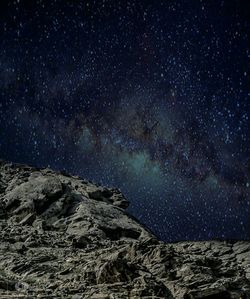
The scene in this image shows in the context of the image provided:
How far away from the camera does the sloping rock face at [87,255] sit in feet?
67.8

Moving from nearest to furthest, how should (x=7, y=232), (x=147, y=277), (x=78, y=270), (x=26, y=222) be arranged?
1. (x=147, y=277)
2. (x=78, y=270)
3. (x=7, y=232)
4. (x=26, y=222)

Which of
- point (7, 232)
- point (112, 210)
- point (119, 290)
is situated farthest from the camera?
point (112, 210)

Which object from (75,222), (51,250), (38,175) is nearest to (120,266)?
(51,250)

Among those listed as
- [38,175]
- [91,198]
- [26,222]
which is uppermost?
[38,175]

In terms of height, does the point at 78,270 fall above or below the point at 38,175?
below

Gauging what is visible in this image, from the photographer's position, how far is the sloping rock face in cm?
2067

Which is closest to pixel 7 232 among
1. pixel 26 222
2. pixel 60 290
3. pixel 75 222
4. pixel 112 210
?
pixel 26 222

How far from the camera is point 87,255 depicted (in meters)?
30.0

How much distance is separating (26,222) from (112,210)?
12.0 m

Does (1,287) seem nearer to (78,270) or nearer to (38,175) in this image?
(78,270)

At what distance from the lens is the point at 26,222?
1736 inches

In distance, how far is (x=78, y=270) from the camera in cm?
2439

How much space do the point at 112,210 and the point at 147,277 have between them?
2914 centimetres

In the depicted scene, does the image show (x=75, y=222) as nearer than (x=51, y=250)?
No
